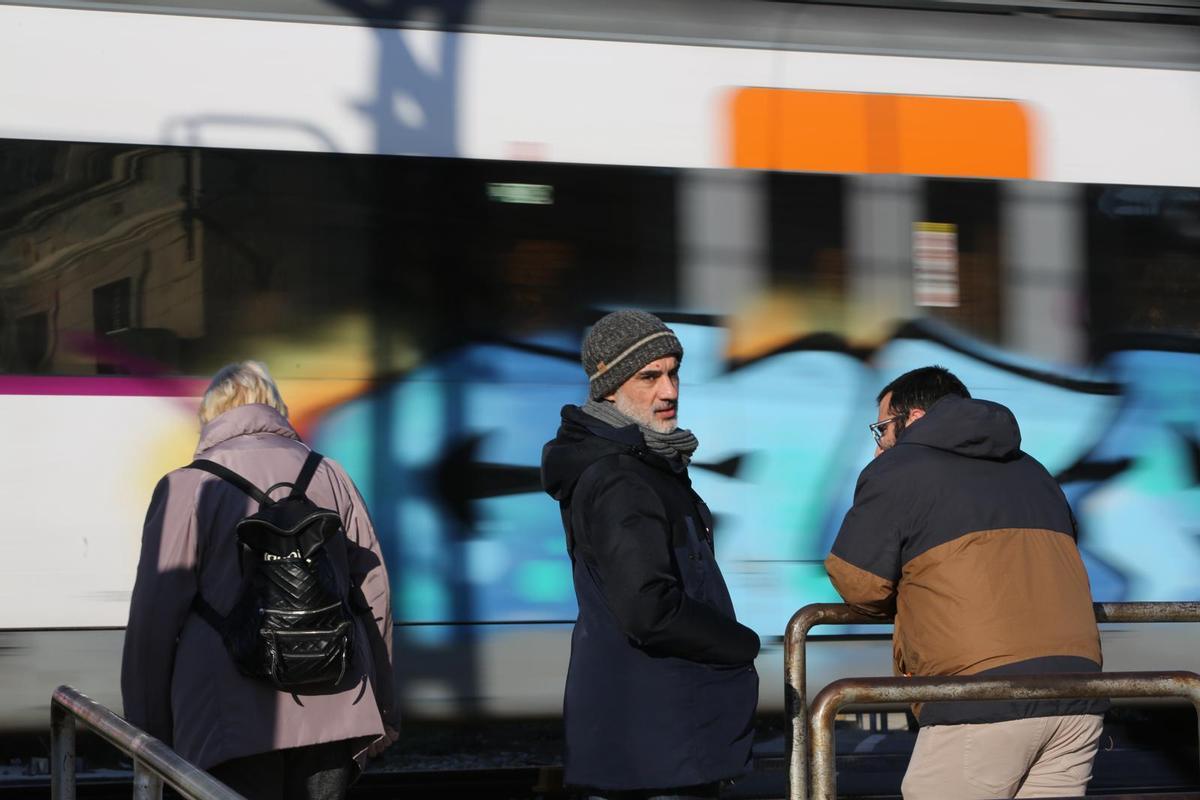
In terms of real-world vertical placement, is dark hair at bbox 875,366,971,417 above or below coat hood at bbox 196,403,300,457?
above

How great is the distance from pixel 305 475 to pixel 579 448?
762 millimetres

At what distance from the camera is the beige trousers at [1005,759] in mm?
3070

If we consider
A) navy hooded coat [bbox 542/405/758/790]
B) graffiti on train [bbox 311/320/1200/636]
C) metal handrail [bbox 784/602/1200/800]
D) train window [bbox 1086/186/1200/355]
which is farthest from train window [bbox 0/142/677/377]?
navy hooded coat [bbox 542/405/758/790]

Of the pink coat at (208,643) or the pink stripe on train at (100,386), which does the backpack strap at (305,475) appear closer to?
the pink coat at (208,643)

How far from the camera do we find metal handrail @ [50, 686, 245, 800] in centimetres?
227

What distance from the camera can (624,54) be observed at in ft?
18.3

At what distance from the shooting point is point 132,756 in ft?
8.86

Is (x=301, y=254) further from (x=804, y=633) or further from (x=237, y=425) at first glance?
(x=804, y=633)

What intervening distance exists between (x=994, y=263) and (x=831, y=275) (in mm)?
748

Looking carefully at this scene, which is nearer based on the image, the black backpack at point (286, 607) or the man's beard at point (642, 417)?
the man's beard at point (642, 417)

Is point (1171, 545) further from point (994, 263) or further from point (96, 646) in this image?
point (96, 646)

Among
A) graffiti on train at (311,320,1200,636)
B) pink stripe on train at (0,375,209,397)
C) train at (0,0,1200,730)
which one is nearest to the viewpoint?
pink stripe on train at (0,375,209,397)

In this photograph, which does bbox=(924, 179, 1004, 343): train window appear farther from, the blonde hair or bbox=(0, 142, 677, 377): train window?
the blonde hair

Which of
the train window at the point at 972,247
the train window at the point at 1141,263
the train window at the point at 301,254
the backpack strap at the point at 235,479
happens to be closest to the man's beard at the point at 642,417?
the backpack strap at the point at 235,479
